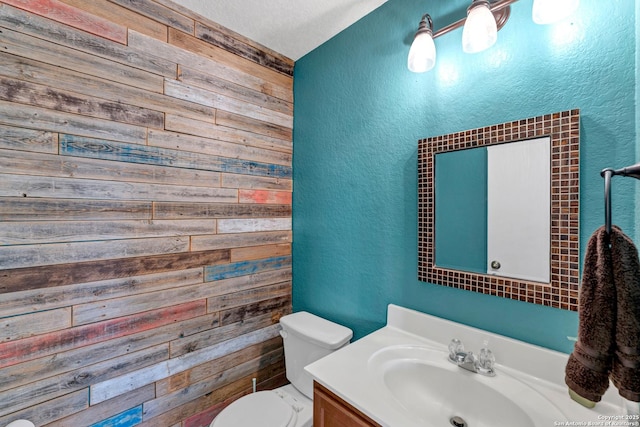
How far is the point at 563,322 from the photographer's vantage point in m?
0.93

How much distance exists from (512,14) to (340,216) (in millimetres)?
1134

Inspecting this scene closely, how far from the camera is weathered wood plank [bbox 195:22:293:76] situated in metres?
1.54

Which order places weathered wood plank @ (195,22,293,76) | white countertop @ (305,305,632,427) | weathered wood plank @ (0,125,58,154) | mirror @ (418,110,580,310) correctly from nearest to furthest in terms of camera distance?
white countertop @ (305,305,632,427)
mirror @ (418,110,580,310)
weathered wood plank @ (0,125,58,154)
weathered wood plank @ (195,22,293,76)

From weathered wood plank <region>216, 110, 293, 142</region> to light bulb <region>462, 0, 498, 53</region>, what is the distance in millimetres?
1203

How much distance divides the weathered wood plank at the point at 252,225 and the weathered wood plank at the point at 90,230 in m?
0.10

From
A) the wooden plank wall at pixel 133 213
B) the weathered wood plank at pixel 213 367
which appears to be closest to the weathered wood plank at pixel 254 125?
the wooden plank wall at pixel 133 213

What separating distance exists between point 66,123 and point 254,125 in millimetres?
899

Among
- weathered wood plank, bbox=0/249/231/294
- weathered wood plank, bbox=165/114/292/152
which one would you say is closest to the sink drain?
weathered wood plank, bbox=0/249/231/294

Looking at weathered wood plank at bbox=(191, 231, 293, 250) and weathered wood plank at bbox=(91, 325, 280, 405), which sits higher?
weathered wood plank at bbox=(191, 231, 293, 250)

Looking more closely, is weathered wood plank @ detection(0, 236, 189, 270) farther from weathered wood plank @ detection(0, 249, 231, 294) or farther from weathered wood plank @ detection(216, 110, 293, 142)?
weathered wood plank @ detection(216, 110, 293, 142)

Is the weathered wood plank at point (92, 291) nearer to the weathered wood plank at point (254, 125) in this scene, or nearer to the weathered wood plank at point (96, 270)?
the weathered wood plank at point (96, 270)

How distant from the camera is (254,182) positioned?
5.81 ft

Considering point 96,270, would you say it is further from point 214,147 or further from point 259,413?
point 259,413

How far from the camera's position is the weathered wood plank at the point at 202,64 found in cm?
134
